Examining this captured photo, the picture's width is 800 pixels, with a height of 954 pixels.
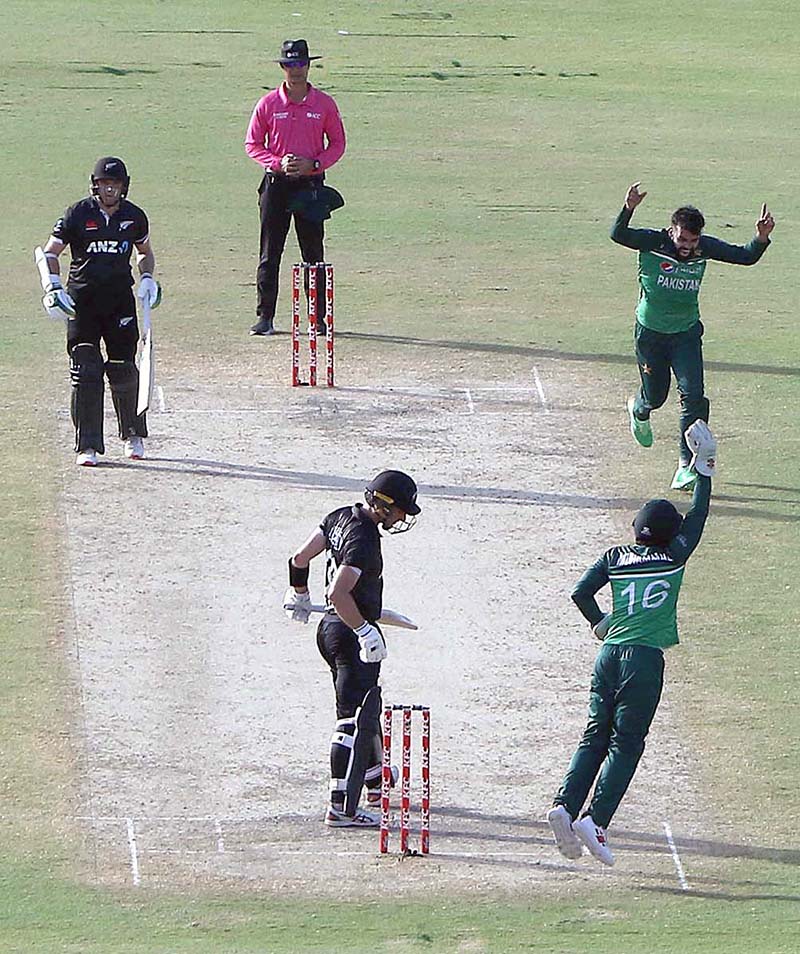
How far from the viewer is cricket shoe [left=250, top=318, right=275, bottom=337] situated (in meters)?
17.9

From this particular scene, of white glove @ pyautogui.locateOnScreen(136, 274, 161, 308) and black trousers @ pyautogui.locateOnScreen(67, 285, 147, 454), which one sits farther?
white glove @ pyautogui.locateOnScreen(136, 274, 161, 308)

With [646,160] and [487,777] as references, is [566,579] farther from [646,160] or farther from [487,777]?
[646,160]

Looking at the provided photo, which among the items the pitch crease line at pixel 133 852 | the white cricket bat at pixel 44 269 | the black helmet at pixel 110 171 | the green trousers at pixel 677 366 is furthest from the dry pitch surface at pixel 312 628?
the black helmet at pixel 110 171

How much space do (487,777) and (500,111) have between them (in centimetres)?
1841

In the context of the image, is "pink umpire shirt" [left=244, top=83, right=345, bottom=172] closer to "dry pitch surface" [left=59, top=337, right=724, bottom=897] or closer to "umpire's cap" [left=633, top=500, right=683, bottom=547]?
"dry pitch surface" [left=59, top=337, right=724, bottom=897]

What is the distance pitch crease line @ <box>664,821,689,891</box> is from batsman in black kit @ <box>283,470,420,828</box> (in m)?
1.38

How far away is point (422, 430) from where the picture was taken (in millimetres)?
15719

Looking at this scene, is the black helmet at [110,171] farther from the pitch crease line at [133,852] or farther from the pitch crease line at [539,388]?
the pitch crease line at [133,852]

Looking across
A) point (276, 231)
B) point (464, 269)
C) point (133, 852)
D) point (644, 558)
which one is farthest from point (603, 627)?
point (464, 269)

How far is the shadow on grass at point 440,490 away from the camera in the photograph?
14312mm

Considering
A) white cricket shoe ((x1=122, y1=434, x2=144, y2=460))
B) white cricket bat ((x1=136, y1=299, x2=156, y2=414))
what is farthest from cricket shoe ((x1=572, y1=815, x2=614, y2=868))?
white cricket shoe ((x1=122, y1=434, x2=144, y2=460))

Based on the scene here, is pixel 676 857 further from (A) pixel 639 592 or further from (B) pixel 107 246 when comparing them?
(B) pixel 107 246

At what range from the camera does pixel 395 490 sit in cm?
980

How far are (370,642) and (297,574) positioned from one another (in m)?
0.64
